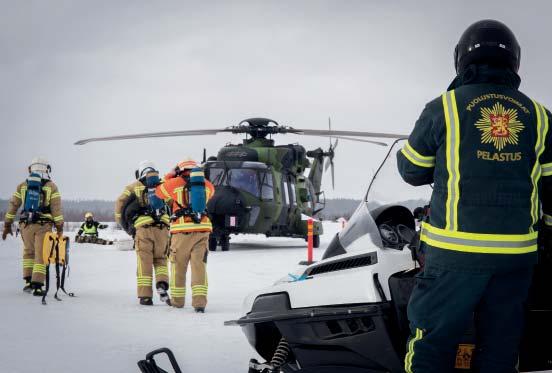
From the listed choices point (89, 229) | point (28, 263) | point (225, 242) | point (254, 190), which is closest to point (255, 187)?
point (254, 190)

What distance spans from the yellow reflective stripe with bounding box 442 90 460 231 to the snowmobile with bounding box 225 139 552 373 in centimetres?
45

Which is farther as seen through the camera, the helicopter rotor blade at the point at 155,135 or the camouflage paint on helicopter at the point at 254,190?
the camouflage paint on helicopter at the point at 254,190

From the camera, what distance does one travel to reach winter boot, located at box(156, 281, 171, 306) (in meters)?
7.81

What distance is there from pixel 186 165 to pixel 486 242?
5627 millimetres

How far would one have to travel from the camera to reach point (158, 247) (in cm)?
816

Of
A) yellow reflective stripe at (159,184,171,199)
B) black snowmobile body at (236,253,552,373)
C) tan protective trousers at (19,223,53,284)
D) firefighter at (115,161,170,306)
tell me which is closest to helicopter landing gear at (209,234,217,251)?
tan protective trousers at (19,223,53,284)

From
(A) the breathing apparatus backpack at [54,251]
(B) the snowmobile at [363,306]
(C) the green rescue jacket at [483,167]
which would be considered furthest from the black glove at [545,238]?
(A) the breathing apparatus backpack at [54,251]

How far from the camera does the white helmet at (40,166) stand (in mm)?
8688

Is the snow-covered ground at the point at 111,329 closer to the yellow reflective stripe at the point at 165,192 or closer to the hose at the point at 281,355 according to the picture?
the hose at the point at 281,355

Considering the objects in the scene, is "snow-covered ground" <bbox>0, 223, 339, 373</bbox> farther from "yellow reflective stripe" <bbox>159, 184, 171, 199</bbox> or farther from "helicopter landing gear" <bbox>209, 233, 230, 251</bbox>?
"helicopter landing gear" <bbox>209, 233, 230, 251</bbox>

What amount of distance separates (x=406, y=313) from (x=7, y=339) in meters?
3.86

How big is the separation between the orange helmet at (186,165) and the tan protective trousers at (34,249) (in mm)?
2166

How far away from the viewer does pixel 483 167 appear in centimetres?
264

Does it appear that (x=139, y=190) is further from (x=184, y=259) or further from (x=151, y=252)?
(x=184, y=259)
